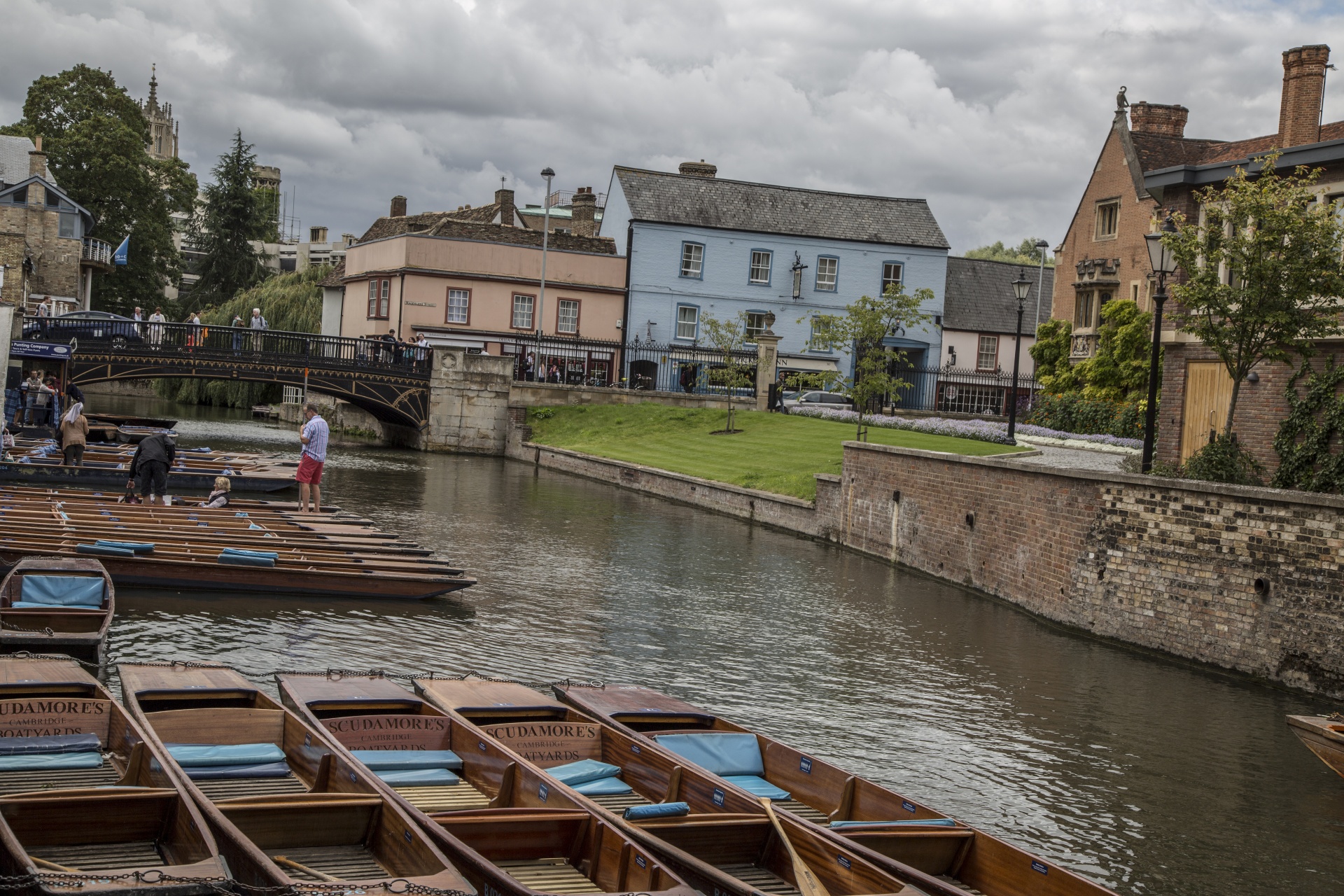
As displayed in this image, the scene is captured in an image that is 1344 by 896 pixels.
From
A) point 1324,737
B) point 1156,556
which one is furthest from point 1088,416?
point 1324,737

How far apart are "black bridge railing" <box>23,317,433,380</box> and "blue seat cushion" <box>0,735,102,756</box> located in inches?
1102

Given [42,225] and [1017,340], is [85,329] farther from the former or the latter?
[1017,340]

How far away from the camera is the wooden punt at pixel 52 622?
419 inches

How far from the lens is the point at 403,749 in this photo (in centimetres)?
835

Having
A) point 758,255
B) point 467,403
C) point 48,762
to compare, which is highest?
point 758,255

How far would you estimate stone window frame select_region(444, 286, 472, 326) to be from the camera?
4519 centimetres

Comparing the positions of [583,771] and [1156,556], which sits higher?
[1156,556]

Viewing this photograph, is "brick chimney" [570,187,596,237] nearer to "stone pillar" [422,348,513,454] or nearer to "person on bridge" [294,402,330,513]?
"stone pillar" [422,348,513,454]

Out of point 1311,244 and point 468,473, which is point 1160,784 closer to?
point 1311,244

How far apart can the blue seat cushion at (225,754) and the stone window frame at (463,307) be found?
126ft

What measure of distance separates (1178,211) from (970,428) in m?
11.1

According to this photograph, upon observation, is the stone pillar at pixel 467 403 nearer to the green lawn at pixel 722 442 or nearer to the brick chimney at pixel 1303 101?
the green lawn at pixel 722 442

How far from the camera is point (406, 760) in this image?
26.4ft

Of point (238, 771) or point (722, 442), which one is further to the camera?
point (722, 442)
